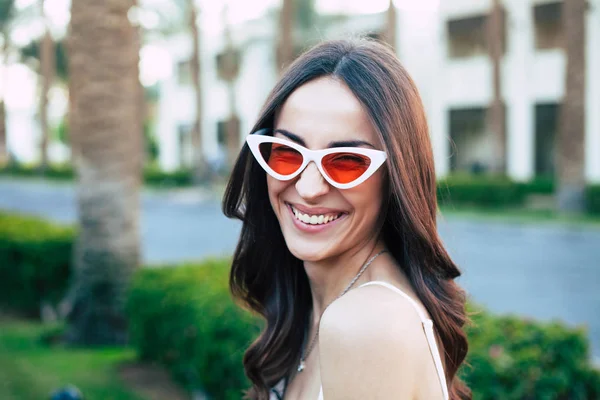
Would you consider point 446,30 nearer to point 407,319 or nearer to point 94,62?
point 94,62

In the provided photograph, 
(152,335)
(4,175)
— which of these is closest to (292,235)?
(152,335)

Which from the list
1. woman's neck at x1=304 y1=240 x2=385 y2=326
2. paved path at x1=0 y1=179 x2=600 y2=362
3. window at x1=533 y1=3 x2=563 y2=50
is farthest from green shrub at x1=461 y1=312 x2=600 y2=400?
window at x1=533 y1=3 x2=563 y2=50

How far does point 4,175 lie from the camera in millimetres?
41625

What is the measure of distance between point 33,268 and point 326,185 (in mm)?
7752

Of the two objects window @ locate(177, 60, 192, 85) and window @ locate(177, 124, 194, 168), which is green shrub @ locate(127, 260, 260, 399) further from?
window @ locate(177, 124, 194, 168)

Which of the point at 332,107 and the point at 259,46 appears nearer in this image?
the point at 332,107

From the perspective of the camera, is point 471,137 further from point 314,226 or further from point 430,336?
point 430,336

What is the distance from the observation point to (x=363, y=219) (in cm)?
159

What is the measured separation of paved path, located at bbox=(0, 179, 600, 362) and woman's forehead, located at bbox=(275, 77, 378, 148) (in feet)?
10.8

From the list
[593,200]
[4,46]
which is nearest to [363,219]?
[593,200]

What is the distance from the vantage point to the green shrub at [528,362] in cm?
344

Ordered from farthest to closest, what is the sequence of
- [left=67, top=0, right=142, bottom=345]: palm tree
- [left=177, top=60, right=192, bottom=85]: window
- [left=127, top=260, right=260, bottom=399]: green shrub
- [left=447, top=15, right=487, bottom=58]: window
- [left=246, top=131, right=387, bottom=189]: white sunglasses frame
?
1. [left=177, top=60, right=192, bottom=85]: window
2. [left=447, top=15, right=487, bottom=58]: window
3. [left=67, top=0, right=142, bottom=345]: palm tree
4. [left=127, top=260, right=260, bottom=399]: green shrub
5. [left=246, top=131, right=387, bottom=189]: white sunglasses frame

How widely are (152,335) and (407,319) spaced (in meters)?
4.91

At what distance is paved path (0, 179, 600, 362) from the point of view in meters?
9.05
